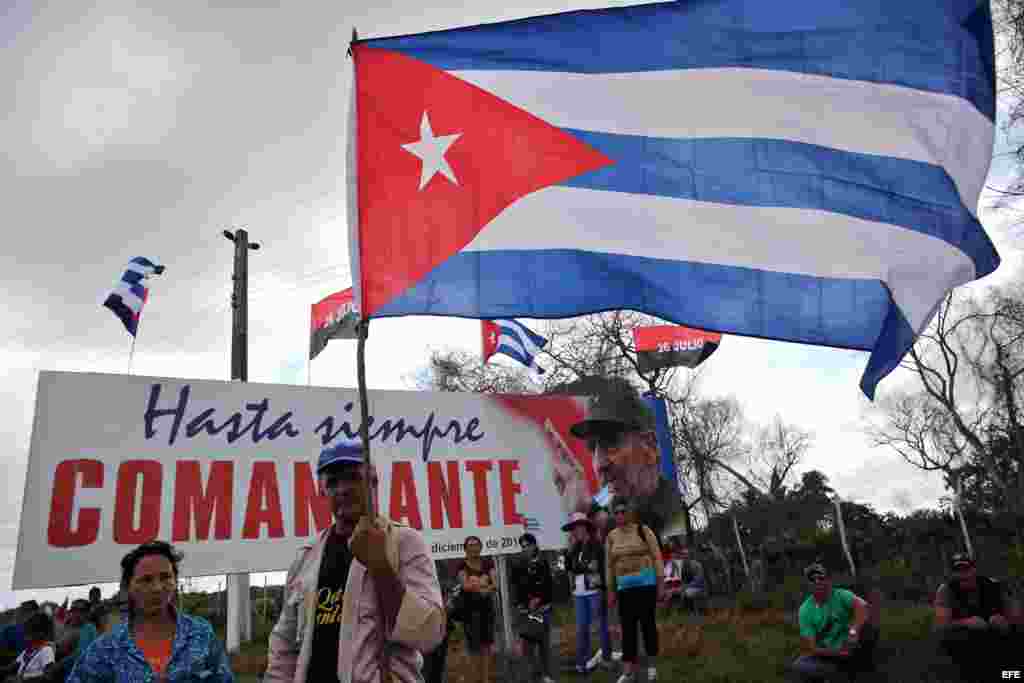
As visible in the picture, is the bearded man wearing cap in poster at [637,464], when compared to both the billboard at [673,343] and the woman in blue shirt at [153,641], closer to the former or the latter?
the billboard at [673,343]

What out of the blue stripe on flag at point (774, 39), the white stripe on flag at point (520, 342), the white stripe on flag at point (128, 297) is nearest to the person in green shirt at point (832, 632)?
the blue stripe on flag at point (774, 39)

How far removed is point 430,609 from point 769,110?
12.4 ft

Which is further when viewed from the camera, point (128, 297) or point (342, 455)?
point (128, 297)

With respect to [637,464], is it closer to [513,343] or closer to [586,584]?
[513,343]

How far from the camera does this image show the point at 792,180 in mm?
5172

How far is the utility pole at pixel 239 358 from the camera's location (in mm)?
11438

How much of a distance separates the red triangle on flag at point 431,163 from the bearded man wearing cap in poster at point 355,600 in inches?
50.2

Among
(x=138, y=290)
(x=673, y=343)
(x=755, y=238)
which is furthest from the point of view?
(x=673, y=343)

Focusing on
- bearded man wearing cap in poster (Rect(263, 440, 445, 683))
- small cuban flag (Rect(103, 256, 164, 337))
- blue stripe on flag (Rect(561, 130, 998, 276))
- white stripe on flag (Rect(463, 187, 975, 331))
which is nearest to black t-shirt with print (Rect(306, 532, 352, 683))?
bearded man wearing cap in poster (Rect(263, 440, 445, 683))

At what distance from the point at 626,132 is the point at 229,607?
8996 mm

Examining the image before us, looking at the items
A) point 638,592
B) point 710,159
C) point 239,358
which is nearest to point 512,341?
point 239,358

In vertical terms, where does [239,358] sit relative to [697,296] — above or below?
above

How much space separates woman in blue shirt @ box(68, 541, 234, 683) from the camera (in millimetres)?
3299

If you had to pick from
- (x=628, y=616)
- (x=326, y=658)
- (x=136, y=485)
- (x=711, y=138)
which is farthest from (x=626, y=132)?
(x=136, y=485)
